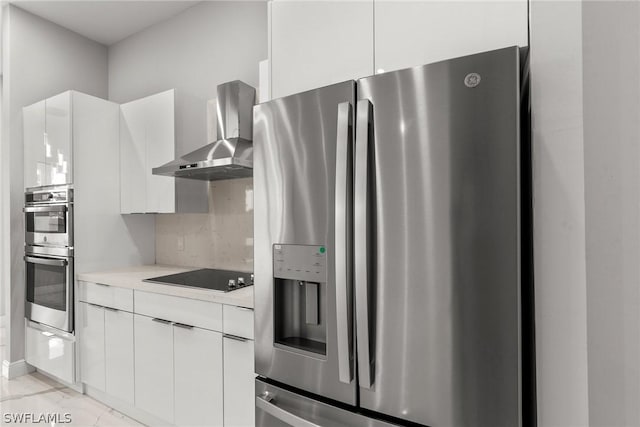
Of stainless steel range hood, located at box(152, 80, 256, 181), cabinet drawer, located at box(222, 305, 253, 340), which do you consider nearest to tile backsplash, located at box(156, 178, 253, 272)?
stainless steel range hood, located at box(152, 80, 256, 181)

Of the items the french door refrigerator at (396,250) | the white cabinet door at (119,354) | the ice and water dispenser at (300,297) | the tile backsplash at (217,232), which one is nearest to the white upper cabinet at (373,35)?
the french door refrigerator at (396,250)

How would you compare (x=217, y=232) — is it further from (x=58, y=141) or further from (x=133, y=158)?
(x=58, y=141)

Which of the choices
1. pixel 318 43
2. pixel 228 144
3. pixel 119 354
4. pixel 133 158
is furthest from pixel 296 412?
pixel 133 158

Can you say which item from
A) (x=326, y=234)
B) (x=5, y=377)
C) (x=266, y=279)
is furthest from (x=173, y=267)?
(x=326, y=234)

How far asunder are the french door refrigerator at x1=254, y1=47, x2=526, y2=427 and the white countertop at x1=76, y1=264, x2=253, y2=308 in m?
0.51

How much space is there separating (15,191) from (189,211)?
1.53 m

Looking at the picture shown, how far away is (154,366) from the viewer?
1.98 m

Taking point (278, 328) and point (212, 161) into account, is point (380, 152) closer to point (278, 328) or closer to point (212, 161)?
point (278, 328)

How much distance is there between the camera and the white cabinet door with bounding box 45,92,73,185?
2471 millimetres

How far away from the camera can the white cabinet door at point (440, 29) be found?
3.24 feet

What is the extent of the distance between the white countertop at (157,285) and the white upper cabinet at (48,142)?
2.44ft

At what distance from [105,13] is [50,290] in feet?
7.51

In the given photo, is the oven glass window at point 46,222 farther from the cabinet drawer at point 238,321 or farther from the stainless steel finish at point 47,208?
the cabinet drawer at point 238,321

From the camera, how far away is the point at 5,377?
2758 millimetres
